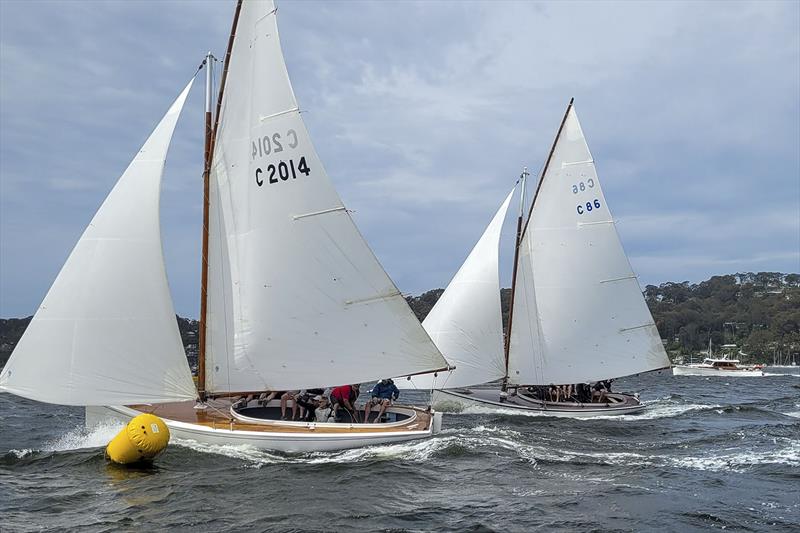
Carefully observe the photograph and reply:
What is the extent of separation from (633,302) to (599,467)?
1521 centimetres

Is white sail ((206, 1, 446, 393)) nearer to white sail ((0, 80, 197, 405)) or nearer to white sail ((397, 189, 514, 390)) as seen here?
white sail ((0, 80, 197, 405))

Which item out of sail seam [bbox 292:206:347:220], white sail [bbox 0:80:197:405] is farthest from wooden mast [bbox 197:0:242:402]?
sail seam [bbox 292:206:347:220]

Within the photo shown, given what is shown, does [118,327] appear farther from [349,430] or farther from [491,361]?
[491,361]

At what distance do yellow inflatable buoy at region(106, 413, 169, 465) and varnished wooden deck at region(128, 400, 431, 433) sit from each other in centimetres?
158

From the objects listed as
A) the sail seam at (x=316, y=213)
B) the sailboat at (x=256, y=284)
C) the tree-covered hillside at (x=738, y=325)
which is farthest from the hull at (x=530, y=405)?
the tree-covered hillside at (x=738, y=325)

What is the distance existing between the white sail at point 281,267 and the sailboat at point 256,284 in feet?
0.08

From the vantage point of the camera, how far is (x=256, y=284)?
62.9ft

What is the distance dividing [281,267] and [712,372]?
9360cm

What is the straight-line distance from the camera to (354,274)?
63.1 feet

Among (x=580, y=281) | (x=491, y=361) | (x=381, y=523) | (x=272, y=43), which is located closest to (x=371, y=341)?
(x=381, y=523)

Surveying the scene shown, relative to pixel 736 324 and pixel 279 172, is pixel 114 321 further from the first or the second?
pixel 736 324

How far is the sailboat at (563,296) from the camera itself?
30.8 metres

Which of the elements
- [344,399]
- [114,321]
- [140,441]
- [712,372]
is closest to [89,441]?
[114,321]

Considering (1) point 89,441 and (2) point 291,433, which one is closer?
(2) point 291,433
